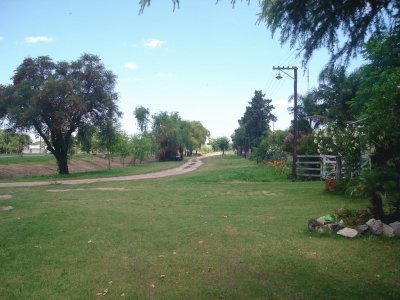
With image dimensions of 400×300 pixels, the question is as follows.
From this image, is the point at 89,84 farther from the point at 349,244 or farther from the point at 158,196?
the point at 349,244

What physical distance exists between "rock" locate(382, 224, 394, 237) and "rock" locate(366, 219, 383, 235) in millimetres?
58

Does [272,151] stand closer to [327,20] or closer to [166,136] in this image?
[327,20]

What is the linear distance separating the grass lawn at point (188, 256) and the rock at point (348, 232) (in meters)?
0.16

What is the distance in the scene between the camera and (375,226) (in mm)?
7676

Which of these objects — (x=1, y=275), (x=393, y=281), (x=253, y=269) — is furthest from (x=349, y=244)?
(x=1, y=275)

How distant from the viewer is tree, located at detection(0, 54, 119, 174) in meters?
29.8

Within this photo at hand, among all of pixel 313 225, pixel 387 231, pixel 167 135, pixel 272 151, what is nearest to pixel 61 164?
pixel 272 151

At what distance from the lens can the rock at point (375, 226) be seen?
7613 mm

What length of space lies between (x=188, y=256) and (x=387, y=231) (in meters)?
4.22

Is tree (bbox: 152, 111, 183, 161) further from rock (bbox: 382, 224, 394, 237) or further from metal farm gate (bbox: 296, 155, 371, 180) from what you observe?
rock (bbox: 382, 224, 394, 237)

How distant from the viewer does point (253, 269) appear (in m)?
6.04

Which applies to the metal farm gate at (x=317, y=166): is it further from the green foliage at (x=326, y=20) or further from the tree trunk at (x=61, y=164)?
the tree trunk at (x=61, y=164)

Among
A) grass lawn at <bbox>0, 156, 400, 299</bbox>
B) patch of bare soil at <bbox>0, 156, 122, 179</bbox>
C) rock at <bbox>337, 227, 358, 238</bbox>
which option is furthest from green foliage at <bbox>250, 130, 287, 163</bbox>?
patch of bare soil at <bbox>0, 156, 122, 179</bbox>

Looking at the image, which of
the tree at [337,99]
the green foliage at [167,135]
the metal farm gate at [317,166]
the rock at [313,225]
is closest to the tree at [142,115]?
the green foliage at [167,135]
